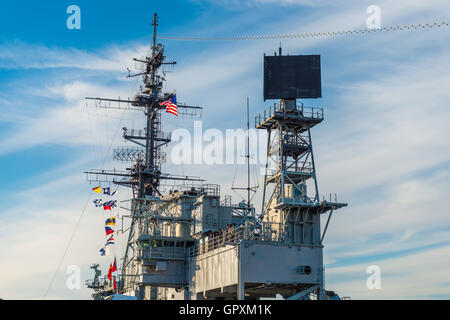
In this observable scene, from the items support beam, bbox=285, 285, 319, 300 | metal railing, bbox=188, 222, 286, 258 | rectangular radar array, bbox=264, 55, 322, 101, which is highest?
rectangular radar array, bbox=264, 55, 322, 101

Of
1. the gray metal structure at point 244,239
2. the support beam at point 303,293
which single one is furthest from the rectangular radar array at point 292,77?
the support beam at point 303,293

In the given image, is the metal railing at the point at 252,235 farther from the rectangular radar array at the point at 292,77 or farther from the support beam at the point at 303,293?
the rectangular radar array at the point at 292,77

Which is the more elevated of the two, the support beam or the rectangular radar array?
the rectangular radar array

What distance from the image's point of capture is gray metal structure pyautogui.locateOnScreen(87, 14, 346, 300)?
49.8m

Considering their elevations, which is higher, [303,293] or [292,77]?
[292,77]

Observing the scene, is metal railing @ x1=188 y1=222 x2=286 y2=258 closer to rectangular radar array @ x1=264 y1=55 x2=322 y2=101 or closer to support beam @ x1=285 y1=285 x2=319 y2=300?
support beam @ x1=285 y1=285 x2=319 y2=300

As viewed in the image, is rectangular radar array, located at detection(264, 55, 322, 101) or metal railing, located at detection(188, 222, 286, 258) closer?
metal railing, located at detection(188, 222, 286, 258)

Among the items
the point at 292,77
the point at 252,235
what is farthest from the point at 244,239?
the point at 292,77

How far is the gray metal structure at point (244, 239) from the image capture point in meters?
49.8

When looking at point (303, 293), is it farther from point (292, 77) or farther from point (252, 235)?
point (292, 77)

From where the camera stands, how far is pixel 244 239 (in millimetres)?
49344

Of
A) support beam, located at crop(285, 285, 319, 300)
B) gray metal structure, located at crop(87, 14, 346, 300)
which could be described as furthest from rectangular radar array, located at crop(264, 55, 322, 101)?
support beam, located at crop(285, 285, 319, 300)

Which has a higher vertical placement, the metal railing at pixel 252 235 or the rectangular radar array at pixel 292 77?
the rectangular radar array at pixel 292 77
